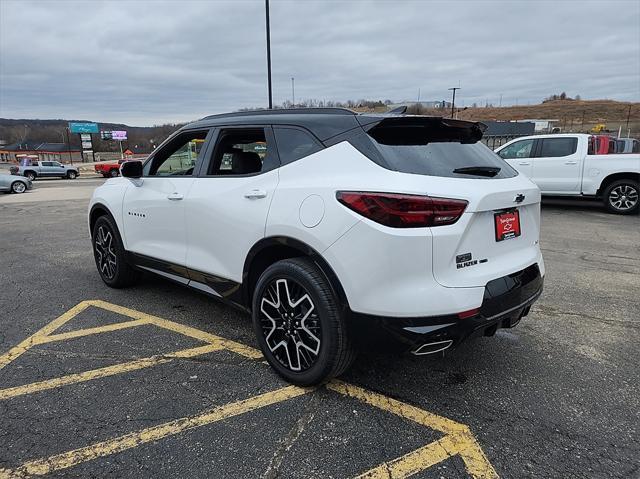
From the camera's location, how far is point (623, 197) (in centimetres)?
1002

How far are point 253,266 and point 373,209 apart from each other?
1.10 m

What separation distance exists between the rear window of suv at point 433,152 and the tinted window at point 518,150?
8905 mm

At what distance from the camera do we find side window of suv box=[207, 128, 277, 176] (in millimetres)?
3408

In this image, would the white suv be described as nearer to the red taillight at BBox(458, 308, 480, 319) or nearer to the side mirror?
the red taillight at BBox(458, 308, 480, 319)

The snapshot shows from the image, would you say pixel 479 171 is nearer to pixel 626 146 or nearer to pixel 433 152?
pixel 433 152

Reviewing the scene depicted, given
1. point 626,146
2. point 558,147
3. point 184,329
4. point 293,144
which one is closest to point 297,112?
point 293,144

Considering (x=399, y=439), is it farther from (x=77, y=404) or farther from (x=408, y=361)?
(x=77, y=404)

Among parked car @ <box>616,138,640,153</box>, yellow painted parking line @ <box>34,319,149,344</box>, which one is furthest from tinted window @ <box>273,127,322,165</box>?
parked car @ <box>616,138,640,153</box>

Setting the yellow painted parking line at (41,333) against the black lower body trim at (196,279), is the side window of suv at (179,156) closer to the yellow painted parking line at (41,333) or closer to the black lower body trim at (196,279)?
the black lower body trim at (196,279)

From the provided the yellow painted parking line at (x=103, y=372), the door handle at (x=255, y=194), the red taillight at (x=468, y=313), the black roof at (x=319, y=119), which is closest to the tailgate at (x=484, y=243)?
the red taillight at (x=468, y=313)

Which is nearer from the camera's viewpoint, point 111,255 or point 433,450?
point 433,450

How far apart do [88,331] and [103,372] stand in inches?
34.0

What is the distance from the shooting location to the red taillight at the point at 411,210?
2.38 metres

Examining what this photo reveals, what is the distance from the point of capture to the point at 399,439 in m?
2.46
